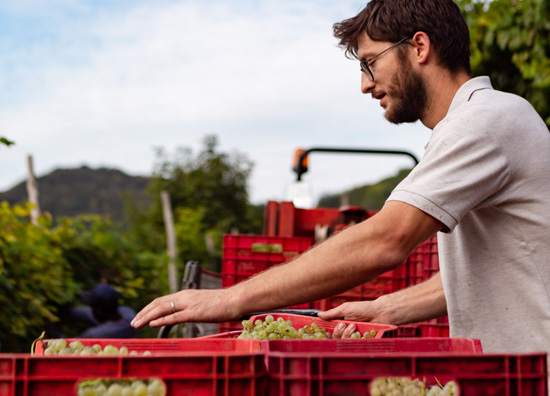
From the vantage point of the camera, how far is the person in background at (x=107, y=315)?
4.94m

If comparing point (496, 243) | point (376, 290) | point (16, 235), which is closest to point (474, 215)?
point (496, 243)

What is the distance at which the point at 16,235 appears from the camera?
5531 mm

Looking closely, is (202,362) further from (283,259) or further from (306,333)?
(283,259)

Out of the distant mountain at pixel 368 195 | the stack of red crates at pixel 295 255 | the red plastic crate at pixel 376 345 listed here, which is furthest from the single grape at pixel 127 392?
the distant mountain at pixel 368 195

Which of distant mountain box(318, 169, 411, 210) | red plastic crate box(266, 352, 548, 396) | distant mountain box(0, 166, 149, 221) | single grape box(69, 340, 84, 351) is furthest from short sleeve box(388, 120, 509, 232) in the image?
distant mountain box(318, 169, 411, 210)

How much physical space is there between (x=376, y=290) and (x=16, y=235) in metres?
3.35

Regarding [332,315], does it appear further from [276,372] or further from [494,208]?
[276,372]

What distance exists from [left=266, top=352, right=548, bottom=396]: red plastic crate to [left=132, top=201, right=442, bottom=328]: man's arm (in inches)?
16.5

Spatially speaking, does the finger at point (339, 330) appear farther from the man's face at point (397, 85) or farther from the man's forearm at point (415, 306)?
the man's face at point (397, 85)

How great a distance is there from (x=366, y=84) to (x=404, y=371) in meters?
1.35

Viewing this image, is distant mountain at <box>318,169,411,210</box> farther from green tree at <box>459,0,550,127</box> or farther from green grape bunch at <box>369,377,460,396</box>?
green grape bunch at <box>369,377,460,396</box>

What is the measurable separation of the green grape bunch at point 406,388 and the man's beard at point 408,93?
1.24 metres

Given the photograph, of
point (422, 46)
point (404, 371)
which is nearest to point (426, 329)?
point (422, 46)

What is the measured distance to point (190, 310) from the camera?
167cm
